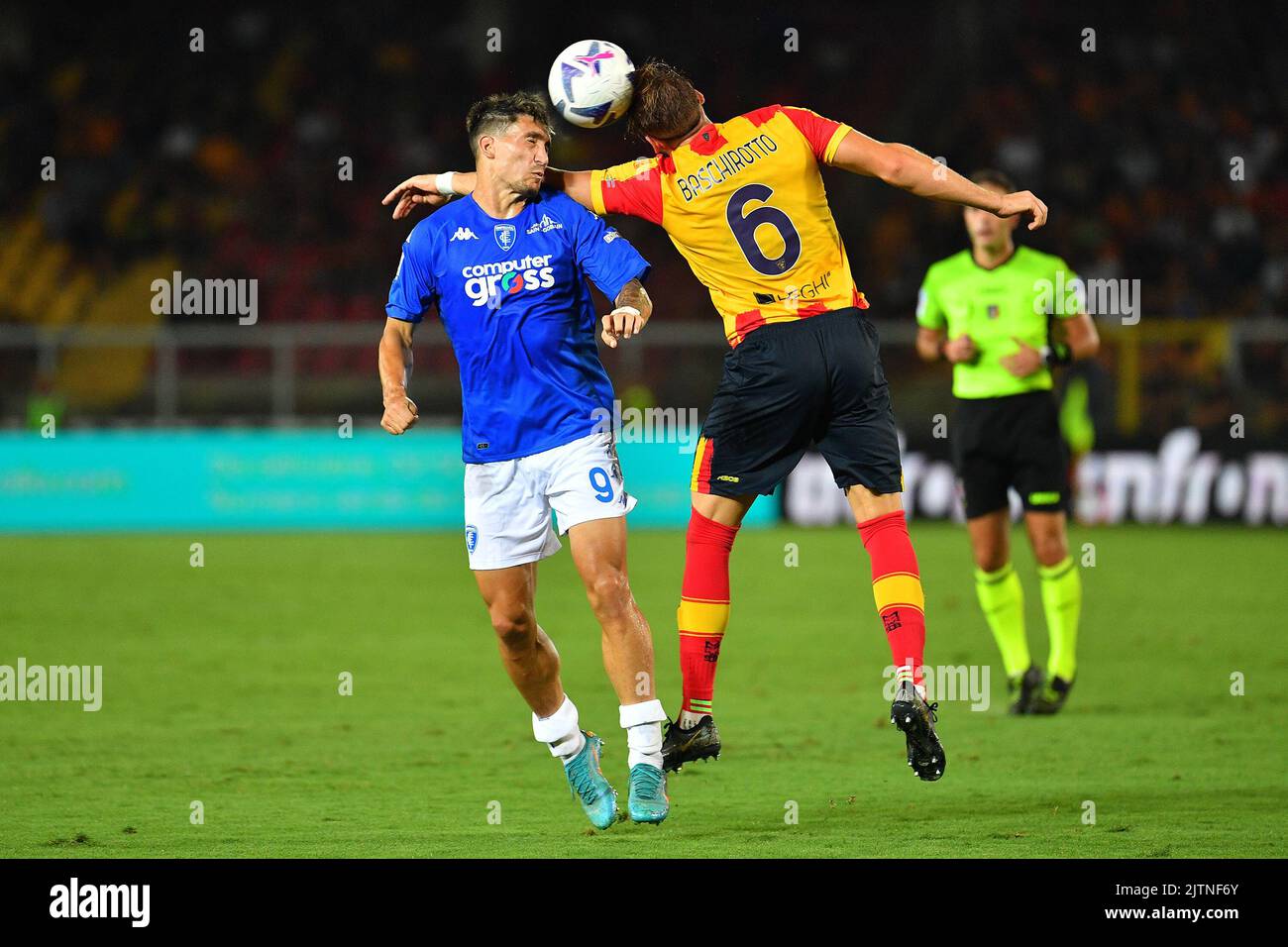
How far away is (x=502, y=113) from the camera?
6.15 m

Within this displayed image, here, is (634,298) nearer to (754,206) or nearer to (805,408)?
(754,206)

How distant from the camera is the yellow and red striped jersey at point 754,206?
6.30 meters

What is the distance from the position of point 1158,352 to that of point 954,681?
1134 cm

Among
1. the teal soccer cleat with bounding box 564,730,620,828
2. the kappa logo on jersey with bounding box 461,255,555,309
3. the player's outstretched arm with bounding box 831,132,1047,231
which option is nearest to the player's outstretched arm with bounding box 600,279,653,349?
the kappa logo on jersey with bounding box 461,255,555,309

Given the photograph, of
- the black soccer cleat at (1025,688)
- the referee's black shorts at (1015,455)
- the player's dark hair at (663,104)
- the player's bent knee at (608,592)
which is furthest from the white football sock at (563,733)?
the referee's black shorts at (1015,455)

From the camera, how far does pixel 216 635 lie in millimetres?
11445

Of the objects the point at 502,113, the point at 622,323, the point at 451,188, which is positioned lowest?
the point at 622,323

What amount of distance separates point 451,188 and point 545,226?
2.06 ft

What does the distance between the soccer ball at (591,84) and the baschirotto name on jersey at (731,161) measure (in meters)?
0.37

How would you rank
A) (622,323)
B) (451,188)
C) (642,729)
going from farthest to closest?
(451,188) → (642,729) → (622,323)

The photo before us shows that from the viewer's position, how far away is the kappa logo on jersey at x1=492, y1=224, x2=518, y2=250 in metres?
6.16

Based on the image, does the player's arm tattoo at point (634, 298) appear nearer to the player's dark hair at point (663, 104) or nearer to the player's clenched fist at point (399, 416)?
the player's dark hair at point (663, 104)

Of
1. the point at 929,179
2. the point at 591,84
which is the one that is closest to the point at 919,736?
the point at 929,179

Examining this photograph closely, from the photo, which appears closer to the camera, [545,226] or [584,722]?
[545,226]
